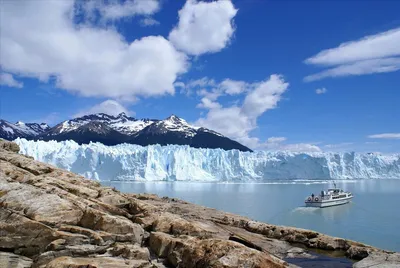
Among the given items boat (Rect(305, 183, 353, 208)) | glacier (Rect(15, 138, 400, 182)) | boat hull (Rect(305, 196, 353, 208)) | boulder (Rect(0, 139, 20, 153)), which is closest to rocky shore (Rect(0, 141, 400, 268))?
boulder (Rect(0, 139, 20, 153))

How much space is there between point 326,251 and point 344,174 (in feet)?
255

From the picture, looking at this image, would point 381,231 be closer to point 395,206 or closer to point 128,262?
point 395,206

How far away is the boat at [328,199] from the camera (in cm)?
4144

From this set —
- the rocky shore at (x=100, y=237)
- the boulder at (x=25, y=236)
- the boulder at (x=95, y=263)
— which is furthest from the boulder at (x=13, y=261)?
the boulder at (x=95, y=263)

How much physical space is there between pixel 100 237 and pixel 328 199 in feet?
125

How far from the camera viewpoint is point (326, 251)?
14211mm

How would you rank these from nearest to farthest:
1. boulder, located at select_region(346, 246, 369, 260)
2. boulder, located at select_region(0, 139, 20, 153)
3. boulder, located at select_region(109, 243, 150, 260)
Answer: boulder, located at select_region(109, 243, 150, 260) < boulder, located at select_region(346, 246, 369, 260) < boulder, located at select_region(0, 139, 20, 153)

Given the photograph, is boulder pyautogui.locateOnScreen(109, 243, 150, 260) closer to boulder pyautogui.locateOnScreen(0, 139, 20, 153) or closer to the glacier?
boulder pyautogui.locateOnScreen(0, 139, 20, 153)

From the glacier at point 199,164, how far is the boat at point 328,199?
127 ft

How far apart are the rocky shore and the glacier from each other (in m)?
70.0

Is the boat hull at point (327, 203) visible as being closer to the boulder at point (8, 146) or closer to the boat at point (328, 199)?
the boat at point (328, 199)

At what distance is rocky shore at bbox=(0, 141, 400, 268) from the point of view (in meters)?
8.46

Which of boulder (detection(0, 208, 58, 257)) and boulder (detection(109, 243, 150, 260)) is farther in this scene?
boulder (detection(0, 208, 58, 257))

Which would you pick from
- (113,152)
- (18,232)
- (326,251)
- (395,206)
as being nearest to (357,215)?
(395,206)
